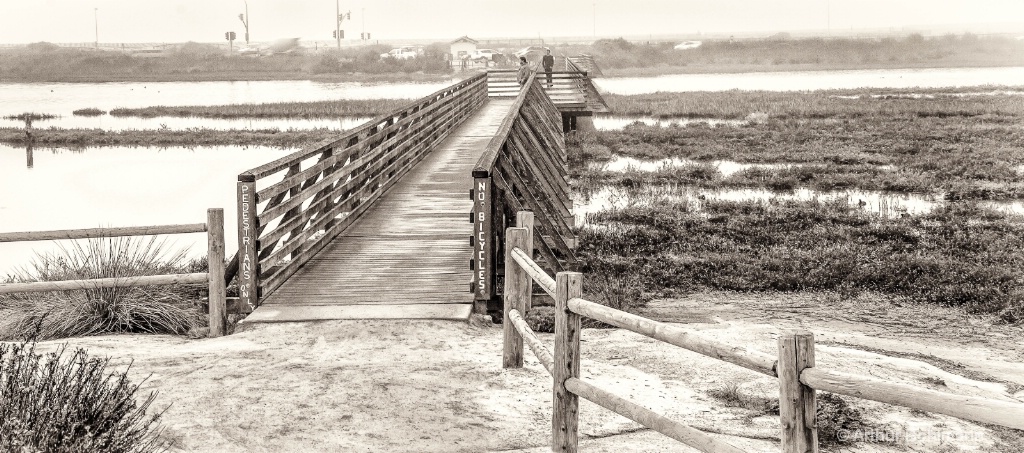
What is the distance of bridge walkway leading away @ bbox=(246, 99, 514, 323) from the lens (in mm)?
9234

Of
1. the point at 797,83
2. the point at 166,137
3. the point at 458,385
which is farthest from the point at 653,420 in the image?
the point at 797,83

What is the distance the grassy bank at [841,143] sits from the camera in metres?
23.1

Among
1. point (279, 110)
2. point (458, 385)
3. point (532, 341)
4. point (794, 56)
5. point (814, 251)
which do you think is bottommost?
point (814, 251)

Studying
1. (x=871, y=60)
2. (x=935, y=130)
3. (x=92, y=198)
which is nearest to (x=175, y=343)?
(x=92, y=198)

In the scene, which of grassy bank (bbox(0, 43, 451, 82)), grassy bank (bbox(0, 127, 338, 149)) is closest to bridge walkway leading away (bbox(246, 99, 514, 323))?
grassy bank (bbox(0, 127, 338, 149))

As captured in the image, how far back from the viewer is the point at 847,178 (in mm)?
23094

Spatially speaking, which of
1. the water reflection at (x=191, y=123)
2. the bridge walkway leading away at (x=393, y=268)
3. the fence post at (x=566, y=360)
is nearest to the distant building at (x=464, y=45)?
the water reflection at (x=191, y=123)

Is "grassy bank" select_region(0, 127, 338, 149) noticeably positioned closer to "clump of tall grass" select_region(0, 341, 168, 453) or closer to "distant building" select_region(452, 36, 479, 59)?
"clump of tall grass" select_region(0, 341, 168, 453)

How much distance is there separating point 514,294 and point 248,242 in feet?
8.37

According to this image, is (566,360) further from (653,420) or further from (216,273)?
(216,273)

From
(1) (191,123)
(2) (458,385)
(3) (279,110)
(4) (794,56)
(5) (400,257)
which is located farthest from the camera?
(4) (794,56)

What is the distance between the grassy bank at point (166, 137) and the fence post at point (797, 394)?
3150cm

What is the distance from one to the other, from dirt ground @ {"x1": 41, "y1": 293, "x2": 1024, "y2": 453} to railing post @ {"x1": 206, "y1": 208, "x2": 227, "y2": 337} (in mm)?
278

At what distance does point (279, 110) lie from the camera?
1969 inches
